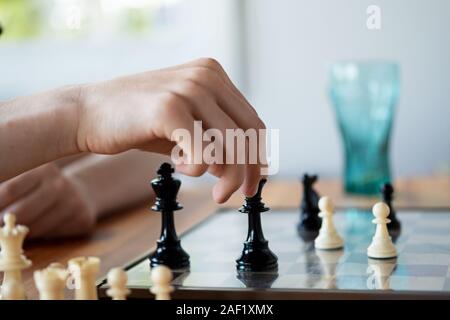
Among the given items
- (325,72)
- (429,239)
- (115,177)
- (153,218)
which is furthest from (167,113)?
(325,72)

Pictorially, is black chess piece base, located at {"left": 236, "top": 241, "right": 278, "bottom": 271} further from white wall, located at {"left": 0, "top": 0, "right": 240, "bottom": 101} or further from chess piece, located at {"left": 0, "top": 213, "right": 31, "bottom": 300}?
white wall, located at {"left": 0, "top": 0, "right": 240, "bottom": 101}

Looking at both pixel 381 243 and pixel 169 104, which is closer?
pixel 169 104

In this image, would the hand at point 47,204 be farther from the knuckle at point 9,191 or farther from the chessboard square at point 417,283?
the chessboard square at point 417,283

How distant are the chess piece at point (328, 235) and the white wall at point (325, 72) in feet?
4.63

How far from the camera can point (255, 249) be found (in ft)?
3.04

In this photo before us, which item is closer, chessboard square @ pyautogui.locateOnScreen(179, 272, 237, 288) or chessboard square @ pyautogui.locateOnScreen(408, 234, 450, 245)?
chessboard square @ pyautogui.locateOnScreen(179, 272, 237, 288)

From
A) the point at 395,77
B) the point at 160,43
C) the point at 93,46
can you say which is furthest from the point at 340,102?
the point at 93,46

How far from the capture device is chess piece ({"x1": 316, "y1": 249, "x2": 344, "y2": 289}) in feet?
2.68

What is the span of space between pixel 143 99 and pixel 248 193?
16 centimetres

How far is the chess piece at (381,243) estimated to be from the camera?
0.94 meters

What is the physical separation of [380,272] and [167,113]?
0.29 meters

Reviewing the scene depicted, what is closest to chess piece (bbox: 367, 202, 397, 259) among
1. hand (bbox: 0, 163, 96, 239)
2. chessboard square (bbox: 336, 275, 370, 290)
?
chessboard square (bbox: 336, 275, 370, 290)

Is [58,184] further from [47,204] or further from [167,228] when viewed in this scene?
[167,228]

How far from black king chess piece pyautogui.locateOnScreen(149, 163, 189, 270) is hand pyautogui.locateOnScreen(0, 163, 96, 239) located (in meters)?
0.27
